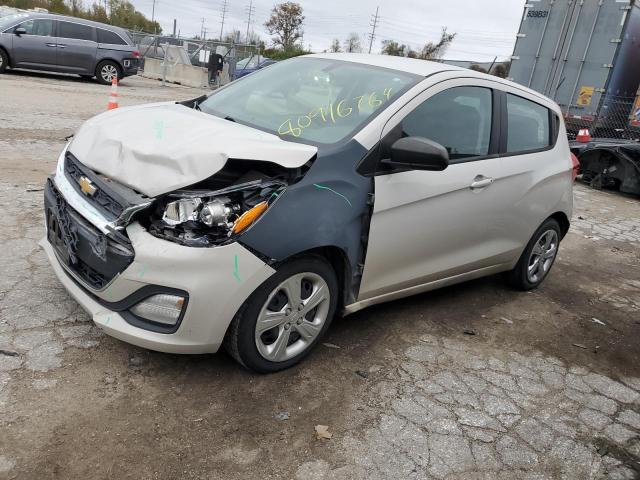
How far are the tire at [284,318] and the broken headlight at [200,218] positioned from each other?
1.07 feet

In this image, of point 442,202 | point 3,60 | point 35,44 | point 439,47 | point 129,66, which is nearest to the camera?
point 442,202

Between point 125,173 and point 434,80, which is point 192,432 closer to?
point 125,173

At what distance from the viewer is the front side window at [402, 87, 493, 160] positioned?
344cm

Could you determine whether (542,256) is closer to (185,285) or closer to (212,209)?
(212,209)

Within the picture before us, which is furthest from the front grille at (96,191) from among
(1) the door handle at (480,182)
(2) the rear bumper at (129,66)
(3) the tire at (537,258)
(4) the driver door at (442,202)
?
(2) the rear bumper at (129,66)

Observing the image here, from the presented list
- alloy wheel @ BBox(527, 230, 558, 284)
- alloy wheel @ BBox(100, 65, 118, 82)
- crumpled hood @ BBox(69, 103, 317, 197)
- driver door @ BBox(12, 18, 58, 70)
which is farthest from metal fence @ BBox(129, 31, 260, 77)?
crumpled hood @ BBox(69, 103, 317, 197)

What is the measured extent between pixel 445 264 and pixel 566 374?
102 cm

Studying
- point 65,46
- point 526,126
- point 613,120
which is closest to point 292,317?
point 526,126

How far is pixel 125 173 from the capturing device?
9.20 feet

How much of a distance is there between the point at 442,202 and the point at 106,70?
15.3 metres

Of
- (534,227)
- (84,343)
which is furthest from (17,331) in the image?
(534,227)

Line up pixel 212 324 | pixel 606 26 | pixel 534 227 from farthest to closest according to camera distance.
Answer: pixel 606 26 < pixel 534 227 < pixel 212 324

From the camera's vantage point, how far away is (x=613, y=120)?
1346 centimetres

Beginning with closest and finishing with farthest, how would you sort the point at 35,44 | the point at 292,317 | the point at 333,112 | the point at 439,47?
the point at 292,317
the point at 333,112
the point at 35,44
the point at 439,47
